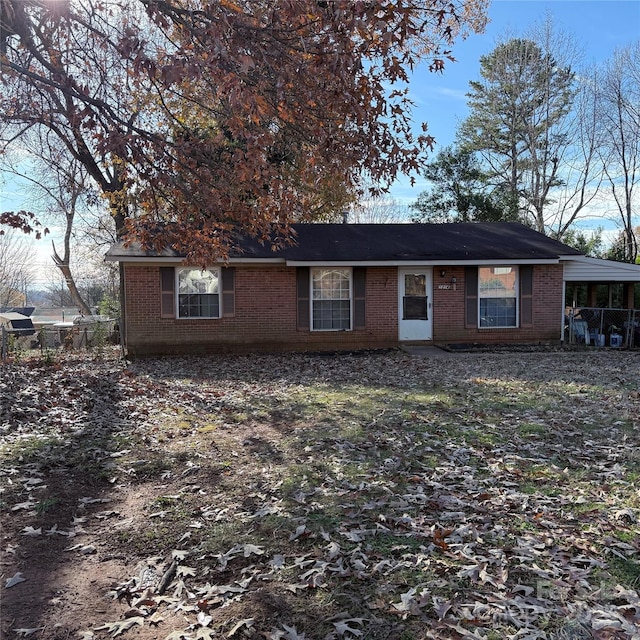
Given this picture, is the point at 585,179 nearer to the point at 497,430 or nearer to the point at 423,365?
the point at 423,365

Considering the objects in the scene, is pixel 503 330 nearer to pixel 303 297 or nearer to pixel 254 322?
pixel 303 297

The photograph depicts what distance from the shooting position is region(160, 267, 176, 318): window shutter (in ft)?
46.8

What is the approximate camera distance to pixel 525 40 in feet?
96.8

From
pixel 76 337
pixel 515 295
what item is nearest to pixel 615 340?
pixel 515 295

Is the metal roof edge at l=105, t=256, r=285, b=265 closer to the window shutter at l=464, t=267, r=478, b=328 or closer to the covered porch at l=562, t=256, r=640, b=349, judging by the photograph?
the window shutter at l=464, t=267, r=478, b=328

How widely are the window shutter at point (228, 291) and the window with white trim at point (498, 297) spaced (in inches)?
274

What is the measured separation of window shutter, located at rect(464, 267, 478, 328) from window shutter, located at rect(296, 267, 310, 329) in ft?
14.8

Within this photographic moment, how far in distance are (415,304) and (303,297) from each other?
3.23 metres

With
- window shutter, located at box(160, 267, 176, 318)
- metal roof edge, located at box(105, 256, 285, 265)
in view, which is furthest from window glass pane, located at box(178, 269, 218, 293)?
metal roof edge, located at box(105, 256, 285, 265)

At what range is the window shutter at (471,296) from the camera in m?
15.4

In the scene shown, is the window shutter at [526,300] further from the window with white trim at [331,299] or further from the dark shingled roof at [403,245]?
the window with white trim at [331,299]

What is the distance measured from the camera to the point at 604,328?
1650 centimetres

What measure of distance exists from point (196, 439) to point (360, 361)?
7.27 m

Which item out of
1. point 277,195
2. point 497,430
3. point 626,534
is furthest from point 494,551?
point 277,195
